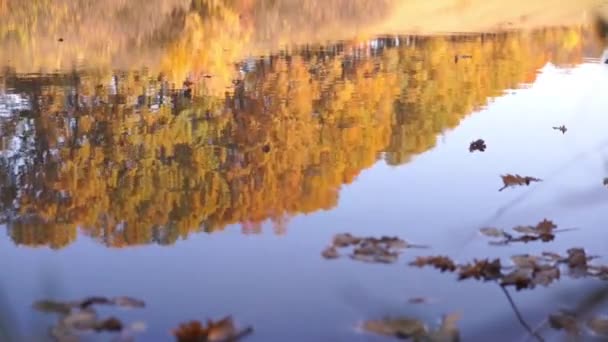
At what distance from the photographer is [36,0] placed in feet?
47.1

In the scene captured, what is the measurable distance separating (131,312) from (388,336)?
851 millimetres

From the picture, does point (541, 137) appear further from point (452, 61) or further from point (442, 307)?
point (452, 61)

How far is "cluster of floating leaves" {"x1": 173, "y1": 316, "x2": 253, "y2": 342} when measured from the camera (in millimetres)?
2385

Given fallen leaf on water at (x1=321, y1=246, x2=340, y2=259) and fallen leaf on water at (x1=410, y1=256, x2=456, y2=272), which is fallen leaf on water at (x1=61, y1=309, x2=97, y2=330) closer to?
fallen leaf on water at (x1=321, y1=246, x2=340, y2=259)

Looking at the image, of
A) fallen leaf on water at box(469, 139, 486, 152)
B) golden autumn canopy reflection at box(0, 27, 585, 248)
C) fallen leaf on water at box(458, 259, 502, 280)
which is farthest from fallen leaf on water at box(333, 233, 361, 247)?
fallen leaf on water at box(469, 139, 486, 152)

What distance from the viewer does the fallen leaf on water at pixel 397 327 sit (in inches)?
93.7

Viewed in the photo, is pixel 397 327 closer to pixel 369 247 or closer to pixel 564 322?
pixel 564 322

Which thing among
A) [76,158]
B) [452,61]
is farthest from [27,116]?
[452,61]

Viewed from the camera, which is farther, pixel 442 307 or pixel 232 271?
pixel 232 271

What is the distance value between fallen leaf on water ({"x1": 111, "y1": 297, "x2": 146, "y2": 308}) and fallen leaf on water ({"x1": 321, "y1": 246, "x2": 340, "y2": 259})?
0.77 m

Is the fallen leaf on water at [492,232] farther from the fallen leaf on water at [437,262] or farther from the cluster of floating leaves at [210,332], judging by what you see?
the cluster of floating leaves at [210,332]

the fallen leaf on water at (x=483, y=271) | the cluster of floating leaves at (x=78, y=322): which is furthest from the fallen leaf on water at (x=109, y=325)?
the fallen leaf on water at (x=483, y=271)

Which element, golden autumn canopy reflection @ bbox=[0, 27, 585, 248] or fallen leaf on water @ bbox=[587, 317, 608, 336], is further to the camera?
golden autumn canopy reflection @ bbox=[0, 27, 585, 248]

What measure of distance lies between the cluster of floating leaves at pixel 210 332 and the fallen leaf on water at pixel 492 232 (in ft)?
4.13
